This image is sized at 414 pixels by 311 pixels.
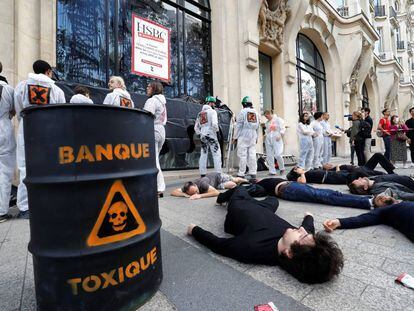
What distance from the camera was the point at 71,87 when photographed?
498 centimetres

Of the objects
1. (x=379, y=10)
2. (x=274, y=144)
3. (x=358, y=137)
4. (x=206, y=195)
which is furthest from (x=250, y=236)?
(x=379, y=10)

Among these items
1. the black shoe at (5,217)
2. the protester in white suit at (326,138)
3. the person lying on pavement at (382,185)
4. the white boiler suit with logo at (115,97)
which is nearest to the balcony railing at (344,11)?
the protester in white suit at (326,138)

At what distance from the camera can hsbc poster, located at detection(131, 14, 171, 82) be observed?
23.3ft

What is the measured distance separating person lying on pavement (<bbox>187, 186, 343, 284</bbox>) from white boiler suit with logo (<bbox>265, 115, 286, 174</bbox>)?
5032mm

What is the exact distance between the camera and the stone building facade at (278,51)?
4.96m

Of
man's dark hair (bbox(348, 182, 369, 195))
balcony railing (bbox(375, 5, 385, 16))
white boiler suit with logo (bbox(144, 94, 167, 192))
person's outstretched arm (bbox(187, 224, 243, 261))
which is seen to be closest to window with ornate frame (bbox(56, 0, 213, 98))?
white boiler suit with logo (bbox(144, 94, 167, 192))

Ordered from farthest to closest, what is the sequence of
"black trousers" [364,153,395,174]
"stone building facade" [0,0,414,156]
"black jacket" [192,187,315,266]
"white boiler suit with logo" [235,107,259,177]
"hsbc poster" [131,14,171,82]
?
"hsbc poster" [131,14,171,82] → "white boiler suit with logo" [235,107,259,177] → "black trousers" [364,153,395,174] → "stone building facade" [0,0,414,156] → "black jacket" [192,187,315,266]

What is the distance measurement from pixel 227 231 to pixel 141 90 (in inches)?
224

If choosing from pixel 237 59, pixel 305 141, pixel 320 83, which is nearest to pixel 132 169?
pixel 305 141

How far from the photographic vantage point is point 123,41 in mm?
6965

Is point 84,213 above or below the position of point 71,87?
below

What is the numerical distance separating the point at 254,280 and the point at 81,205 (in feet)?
3.60

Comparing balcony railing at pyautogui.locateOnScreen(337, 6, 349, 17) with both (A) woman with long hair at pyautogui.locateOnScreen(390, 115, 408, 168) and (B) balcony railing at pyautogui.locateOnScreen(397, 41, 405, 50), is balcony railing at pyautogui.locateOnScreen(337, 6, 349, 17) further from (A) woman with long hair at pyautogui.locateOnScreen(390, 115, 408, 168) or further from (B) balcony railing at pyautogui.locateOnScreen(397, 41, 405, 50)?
(B) balcony railing at pyautogui.locateOnScreen(397, 41, 405, 50)

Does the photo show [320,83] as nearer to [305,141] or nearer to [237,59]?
[237,59]
